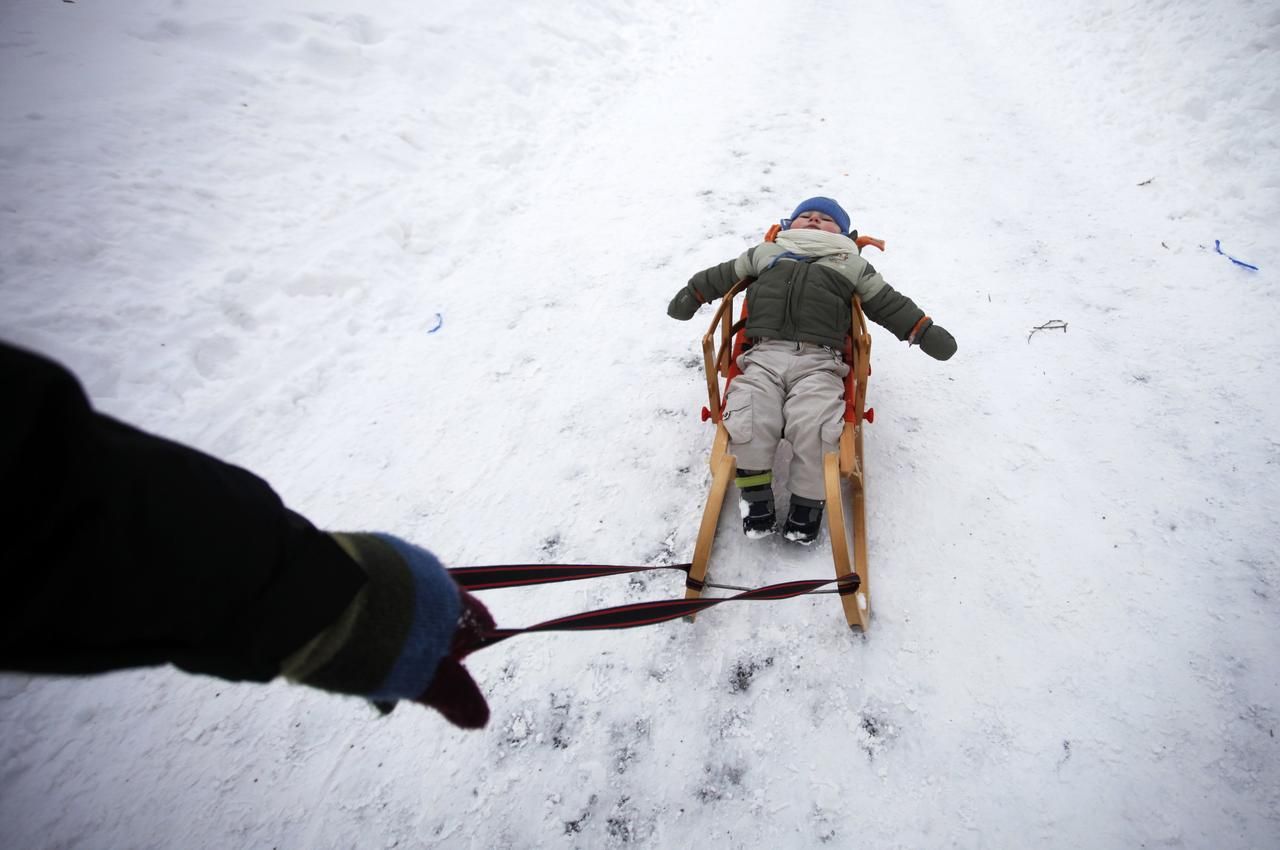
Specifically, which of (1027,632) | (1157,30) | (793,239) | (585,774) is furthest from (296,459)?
(1157,30)

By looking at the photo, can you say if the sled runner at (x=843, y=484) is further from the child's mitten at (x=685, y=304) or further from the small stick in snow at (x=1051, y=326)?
the small stick in snow at (x=1051, y=326)

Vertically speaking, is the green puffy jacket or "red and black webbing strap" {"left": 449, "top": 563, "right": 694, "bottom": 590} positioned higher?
the green puffy jacket

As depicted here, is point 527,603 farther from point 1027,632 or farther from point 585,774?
point 1027,632

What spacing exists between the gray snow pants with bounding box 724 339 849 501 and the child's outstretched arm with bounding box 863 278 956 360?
0.29 meters

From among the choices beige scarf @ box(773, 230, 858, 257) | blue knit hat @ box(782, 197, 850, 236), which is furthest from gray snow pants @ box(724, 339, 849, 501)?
blue knit hat @ box(782, 197, 850, 236)

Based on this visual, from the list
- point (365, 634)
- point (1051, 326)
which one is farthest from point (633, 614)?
point (1051, 326)

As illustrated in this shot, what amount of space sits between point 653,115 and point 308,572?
237 inches

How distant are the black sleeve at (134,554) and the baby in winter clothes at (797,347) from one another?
1671mm

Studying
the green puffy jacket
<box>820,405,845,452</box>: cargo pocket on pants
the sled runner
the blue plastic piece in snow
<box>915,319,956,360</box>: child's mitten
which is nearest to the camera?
the sled runner

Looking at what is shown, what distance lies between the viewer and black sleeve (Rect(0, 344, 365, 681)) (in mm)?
637

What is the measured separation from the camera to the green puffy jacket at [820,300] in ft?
8.18

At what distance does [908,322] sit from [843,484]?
0.82m

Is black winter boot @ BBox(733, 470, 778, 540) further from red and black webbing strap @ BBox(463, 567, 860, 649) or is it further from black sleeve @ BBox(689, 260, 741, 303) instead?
black sleeve @ BBox(689, 260, 741, 303)

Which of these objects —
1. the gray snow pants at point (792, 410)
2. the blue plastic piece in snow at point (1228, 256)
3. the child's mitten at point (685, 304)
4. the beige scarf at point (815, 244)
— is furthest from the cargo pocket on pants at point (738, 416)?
the blue plastic piece in snow at point (1228, 256)
